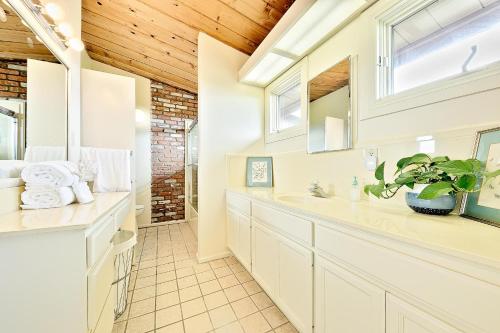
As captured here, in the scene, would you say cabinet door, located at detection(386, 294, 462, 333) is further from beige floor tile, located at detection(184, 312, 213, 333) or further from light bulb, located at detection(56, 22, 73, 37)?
light bulb, located at detection(56, 22, 73, 37)

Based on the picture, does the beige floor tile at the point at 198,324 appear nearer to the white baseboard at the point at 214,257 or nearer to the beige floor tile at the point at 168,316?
the beige floor tile at the point at 168,316

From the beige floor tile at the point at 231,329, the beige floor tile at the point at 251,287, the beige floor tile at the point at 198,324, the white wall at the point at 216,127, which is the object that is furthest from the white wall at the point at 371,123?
the beige floor tile at the point at 198,324

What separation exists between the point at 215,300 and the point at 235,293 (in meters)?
0.18

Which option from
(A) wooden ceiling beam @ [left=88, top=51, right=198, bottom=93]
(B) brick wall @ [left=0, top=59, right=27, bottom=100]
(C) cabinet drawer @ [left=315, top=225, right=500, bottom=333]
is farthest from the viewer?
(A) wooden ceiling beam @ [left=88, top=51, right=198, bottom=93]

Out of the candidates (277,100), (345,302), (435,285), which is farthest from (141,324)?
(277,100)

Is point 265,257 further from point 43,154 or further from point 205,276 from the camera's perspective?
point 43,154

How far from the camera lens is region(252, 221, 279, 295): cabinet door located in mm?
1362

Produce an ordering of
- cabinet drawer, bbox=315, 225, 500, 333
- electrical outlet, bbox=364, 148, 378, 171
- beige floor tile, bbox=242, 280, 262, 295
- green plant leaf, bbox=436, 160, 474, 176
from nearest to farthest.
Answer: cabinet drawer, bbox=315, 225, 500, 333
green plant leaf, bbox=436, 160, 474, 176
electrical outlet, bbox=364, 148, 378, 171
beige floor tile, bbox=242, 280, 262, 295

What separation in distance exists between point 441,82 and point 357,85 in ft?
1.53

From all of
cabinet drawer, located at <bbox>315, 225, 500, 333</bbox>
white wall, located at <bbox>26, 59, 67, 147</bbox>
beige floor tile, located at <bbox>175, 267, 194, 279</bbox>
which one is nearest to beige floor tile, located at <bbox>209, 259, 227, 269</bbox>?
beige floor tile, located at <bbox>175, 267, 194, 279</bbox>

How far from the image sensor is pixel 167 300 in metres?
1.55

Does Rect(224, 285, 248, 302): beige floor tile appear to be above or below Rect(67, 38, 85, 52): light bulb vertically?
below

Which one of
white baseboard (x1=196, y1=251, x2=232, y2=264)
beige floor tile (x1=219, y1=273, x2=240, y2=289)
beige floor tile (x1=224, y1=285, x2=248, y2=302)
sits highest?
white baseboard (x1=196, y1=251, x2=232, y2=264)

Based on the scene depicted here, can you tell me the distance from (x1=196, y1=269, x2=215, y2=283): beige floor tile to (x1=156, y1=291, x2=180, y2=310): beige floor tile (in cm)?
26
